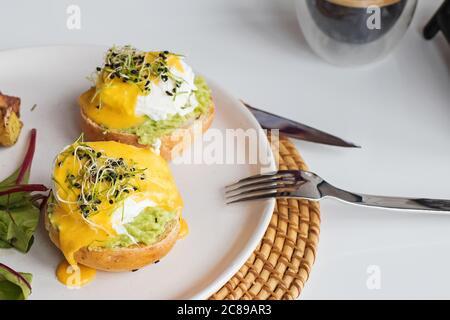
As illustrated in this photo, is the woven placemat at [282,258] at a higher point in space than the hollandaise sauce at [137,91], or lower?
lower

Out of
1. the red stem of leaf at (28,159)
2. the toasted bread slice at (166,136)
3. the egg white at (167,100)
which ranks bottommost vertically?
the red stem of leaf at (28,159)

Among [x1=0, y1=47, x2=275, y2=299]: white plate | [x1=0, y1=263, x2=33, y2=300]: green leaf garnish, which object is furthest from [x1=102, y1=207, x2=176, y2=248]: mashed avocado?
[x1=0, y1=263, x2=33, y2=300]: green leaf garnish

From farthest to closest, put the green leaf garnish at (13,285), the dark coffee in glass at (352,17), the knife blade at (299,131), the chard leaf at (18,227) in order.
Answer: the dark coffee in glass at (352,17) → the knife blade at (299,131) → the chard leaf at (18,227) → the green leaf garnish at (13,285)

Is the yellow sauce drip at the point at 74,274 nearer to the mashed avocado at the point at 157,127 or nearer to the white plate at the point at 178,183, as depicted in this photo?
the white plate at the point at 178,183

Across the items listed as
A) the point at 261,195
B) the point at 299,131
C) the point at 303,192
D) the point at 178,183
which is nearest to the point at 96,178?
the point at 178,183

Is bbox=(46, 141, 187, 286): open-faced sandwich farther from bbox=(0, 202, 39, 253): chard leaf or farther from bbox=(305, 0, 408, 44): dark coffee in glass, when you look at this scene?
bbox=(305, 0, 408, 44): dark coffee in glass

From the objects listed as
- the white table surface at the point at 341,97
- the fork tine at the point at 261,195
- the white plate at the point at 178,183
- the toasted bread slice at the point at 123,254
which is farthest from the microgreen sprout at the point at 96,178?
the white table surface at the point at 341,97

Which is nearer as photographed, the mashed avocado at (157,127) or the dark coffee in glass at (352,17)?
the mashed avocado at (157,127)
